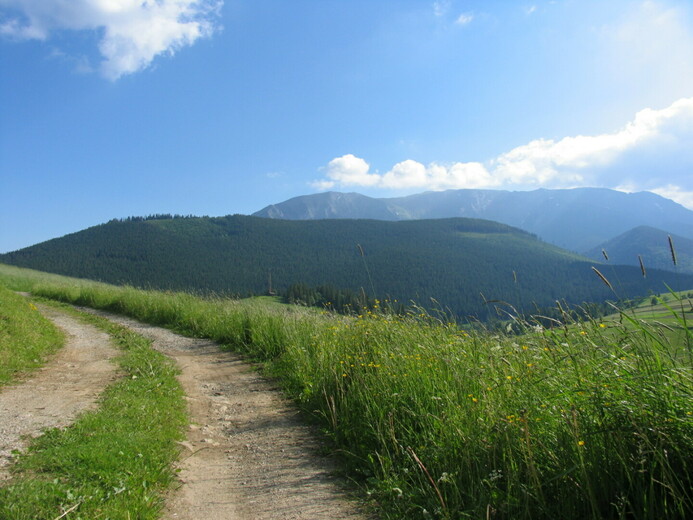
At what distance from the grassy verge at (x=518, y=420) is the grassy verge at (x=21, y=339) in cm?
538

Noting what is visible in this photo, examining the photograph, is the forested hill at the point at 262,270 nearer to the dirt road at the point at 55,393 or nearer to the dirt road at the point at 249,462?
the dirt road at the point at 55,393

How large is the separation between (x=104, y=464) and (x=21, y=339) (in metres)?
6.98

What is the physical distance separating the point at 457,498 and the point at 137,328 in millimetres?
13227

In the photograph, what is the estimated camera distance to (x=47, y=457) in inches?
161

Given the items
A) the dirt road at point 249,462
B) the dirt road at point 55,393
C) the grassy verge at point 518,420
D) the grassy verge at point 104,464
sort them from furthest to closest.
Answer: the dirt road at point 55,393 → the dirt road at point 249,462 → the grassy verge at point 104,464 → the grassy verge at point 518,420

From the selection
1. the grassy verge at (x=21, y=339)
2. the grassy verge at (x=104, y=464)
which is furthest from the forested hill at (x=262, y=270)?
the grassy verge at (x=104, y=464)

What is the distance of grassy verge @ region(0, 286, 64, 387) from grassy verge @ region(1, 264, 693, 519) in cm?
538

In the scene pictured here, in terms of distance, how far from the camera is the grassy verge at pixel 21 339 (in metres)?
7.69

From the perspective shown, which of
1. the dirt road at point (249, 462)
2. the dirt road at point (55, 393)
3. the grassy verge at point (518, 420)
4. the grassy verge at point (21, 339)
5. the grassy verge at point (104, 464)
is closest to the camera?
the grassy verge at point (518, 420)

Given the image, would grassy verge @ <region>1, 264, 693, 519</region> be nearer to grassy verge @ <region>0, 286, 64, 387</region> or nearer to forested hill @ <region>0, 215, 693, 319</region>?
grassy verge @ <region>0, 286, 64, 387</region>

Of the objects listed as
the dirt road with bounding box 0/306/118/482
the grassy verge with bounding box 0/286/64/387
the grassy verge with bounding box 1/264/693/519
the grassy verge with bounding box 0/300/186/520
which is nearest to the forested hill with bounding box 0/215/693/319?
the grassy verge with bounding box 0/286/64/387

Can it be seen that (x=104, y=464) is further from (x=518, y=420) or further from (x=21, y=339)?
(x=21, y=339)

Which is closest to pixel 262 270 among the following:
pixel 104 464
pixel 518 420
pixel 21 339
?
pixel 21 339

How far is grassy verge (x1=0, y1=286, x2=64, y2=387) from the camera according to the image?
769cm
